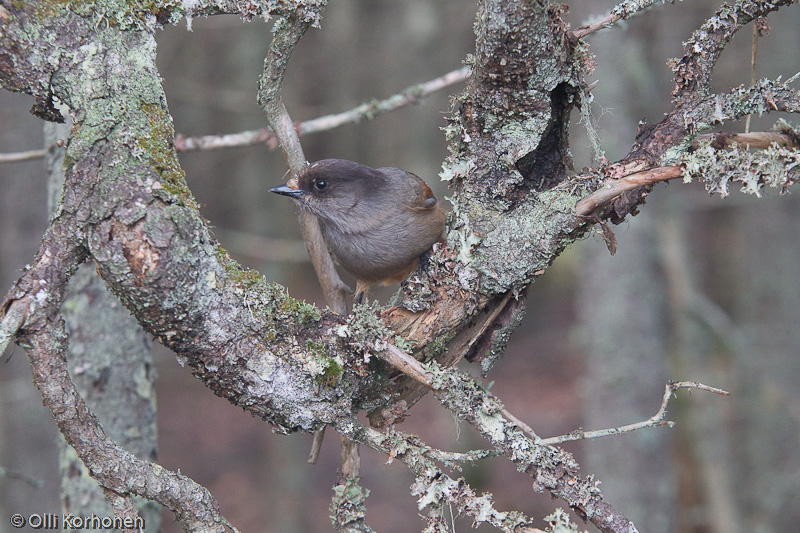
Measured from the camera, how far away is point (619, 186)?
2420mm

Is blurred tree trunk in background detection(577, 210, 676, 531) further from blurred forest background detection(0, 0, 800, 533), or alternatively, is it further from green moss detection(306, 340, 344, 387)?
green moss detection(306, 340, 344, 387)

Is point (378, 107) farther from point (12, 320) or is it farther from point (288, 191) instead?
point (12, 320)

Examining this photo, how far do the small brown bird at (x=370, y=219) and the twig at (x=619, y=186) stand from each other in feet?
4.55

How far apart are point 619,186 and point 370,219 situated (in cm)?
165

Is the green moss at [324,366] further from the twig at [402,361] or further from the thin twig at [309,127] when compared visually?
the thin twig at [309,127]

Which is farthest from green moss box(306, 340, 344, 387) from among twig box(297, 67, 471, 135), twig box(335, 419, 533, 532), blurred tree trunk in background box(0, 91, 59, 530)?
blurred tree trunk in background box(0, 91, 59, 530)

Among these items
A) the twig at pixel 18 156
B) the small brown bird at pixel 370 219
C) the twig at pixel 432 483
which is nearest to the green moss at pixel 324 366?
the twig at pixel 432 483

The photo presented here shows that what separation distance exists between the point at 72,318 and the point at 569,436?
2.71 metres

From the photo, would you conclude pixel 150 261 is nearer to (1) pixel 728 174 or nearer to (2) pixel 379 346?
(2) pixel 379 346

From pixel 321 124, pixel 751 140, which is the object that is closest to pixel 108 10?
pixel 321 124

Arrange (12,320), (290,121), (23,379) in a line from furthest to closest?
→ (23,379)
(290,121)
(12,320)

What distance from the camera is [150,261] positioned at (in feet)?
6.75

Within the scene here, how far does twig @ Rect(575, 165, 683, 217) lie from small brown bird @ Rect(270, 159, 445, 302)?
1387 mm

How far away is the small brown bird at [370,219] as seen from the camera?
365 centimetres
